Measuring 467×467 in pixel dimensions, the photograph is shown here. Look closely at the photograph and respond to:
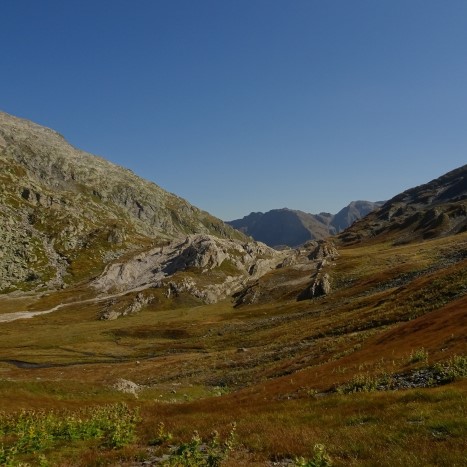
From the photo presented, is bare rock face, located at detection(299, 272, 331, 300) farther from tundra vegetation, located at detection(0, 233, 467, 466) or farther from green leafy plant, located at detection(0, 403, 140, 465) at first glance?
green leafy plant, located at detection(0, 403, 140, 465)

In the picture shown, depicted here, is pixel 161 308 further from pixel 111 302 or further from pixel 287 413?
pixel 287 413

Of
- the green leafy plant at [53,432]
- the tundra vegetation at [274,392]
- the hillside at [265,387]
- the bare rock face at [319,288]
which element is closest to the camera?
the tundra vegetation at [274,392]

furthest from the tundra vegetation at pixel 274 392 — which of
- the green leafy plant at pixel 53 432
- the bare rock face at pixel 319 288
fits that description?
the bare rock face at pixel 319 288

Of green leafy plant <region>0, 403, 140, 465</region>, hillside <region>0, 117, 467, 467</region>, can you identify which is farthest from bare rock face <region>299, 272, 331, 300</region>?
green leafy plant <region>0, 403, 140, 465</region>

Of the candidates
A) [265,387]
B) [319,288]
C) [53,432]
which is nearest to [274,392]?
[265,387]

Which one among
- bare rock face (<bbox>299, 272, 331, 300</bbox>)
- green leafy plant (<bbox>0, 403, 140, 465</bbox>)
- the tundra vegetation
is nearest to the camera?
the tundra vegetation

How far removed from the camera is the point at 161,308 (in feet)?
634

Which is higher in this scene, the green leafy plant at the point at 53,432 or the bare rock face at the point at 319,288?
the green leafy plant at the point at 53,432

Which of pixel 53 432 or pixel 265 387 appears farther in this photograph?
pixel 265 387

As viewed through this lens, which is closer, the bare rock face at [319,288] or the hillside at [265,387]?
the hillside at [265,387]

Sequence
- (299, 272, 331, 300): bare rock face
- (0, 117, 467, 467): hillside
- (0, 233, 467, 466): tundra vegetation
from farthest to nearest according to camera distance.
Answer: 1. (299, 272, 331, 300): bare rock face
2. (0, 117, 467, 467): hillside
3. (0, 233, 467, 466): tundra vegetation

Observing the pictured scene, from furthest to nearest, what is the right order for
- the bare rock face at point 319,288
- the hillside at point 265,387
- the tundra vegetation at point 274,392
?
the bare rock face at point 319,288 → the hillside at point 265,387 → the tundra vegetation at point 274,392

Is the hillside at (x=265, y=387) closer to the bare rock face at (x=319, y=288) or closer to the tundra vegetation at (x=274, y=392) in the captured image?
the tundra vegetation at (x=274, y=392)

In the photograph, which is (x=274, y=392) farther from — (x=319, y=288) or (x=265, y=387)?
(x=319, y=288)
